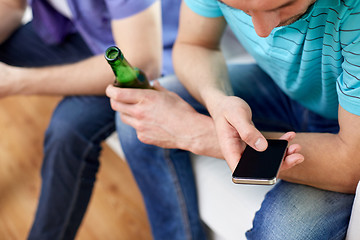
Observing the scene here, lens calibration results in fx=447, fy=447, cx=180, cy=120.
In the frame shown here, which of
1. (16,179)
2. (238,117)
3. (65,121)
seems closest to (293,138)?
(238,117)

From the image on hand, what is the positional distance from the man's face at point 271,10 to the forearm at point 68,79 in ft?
1.98

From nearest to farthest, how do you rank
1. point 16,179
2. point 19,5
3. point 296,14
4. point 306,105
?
point 296,14, point 306,105, point 19,5, point 16,179

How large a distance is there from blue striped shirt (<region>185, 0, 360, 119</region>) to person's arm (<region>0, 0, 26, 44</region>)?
742 mm

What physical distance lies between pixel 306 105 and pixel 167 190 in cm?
40

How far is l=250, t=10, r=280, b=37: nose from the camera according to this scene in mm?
733

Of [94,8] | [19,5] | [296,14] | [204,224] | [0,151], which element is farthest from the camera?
[0,151]

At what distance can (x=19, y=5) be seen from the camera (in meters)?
1.54

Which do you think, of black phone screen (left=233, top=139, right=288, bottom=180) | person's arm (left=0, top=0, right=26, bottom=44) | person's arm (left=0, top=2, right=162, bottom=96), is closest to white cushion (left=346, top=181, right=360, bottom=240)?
black phone screen (left=233, top=139, right=288, bottom=180)

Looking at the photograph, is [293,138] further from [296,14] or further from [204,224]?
[204,224]

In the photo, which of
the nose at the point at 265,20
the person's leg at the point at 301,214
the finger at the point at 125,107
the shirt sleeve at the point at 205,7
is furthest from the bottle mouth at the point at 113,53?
the person's leg at the point at 301,214

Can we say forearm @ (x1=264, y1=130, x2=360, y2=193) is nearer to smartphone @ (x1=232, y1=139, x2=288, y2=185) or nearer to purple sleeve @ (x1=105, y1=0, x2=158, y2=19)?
smartphone @ (x1=232, y1=139, x2=288, y2=185)

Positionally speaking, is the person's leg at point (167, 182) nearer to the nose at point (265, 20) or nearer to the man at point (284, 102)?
the man at point (284, 102)

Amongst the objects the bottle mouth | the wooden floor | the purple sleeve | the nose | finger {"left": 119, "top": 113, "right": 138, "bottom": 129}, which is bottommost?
the wooden floor

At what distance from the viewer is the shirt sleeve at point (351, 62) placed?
0.74m
